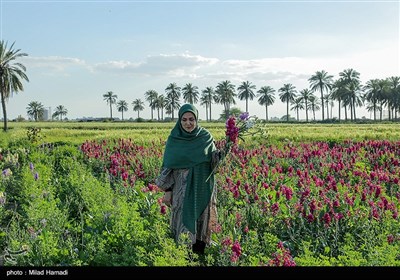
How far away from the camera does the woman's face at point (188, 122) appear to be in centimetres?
474

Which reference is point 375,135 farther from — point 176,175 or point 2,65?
point 2,65

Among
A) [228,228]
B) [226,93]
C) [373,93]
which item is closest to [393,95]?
[373,93]

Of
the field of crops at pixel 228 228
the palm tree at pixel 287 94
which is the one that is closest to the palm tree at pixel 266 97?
the palm tree at pixel 287 94

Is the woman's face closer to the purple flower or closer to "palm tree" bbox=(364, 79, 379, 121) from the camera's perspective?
the purple flower

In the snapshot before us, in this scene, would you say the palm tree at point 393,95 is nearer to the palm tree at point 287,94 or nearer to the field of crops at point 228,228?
the palm tree at point 287,94

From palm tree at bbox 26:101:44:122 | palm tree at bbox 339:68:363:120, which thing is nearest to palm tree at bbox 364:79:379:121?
palm tree at bbox 339:68:363:120

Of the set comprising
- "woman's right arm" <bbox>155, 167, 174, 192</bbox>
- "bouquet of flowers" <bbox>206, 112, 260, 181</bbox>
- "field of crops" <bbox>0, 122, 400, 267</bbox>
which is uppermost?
"bouquet of flowers" <bbox>206, 112, 260, 181</bbox>

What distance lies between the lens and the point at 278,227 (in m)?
5.79

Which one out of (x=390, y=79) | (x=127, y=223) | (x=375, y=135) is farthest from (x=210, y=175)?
(x=390, y=79)

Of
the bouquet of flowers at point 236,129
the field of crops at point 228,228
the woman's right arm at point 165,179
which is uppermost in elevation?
the bouquet of flowers at point 236,129

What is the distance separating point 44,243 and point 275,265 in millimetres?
2331

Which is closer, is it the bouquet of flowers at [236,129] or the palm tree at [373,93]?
the bouquet of flowers at [236,129]

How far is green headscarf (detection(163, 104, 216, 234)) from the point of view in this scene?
484 centimetres

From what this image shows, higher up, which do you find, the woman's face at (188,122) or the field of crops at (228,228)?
the woman's face at (188,122)
